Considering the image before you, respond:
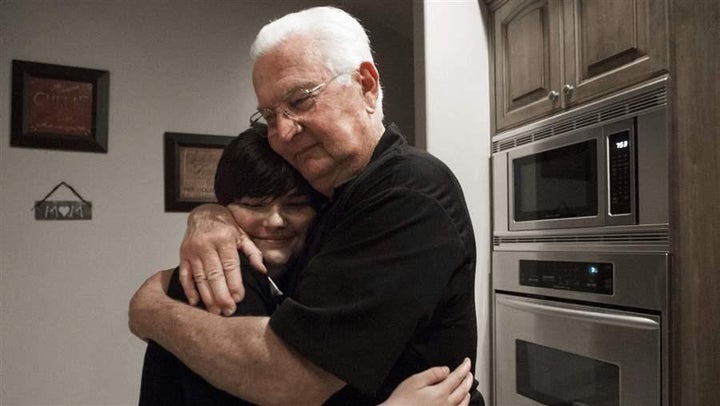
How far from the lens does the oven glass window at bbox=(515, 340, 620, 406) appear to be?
5.10ft

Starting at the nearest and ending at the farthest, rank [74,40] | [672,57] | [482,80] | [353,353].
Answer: [353,353]
[672,57]
[482,80]
[74,40]

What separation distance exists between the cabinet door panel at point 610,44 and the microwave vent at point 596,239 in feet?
1.43

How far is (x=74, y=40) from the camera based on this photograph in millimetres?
2543

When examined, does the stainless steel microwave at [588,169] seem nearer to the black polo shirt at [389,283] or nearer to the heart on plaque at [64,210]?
the black polo shirt at [389,283]

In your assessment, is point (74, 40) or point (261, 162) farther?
point (74, 40)

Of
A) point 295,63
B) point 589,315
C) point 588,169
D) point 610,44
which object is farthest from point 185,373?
point 610,44

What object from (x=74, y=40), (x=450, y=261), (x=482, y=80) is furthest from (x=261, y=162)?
(x=74, y=40)

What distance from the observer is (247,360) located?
0.77m

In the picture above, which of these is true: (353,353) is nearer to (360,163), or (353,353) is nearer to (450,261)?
(450,261)

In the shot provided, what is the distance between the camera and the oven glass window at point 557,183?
1639 millimetres

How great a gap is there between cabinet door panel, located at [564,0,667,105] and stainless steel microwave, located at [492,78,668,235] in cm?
6

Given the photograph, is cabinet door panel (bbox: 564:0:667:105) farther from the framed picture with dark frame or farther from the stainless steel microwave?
the framed picture with dark frame

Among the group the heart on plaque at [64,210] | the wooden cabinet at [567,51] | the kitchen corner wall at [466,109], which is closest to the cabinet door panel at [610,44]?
the wooden cabinet at [567,51]

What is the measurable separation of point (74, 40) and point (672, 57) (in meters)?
2.52
